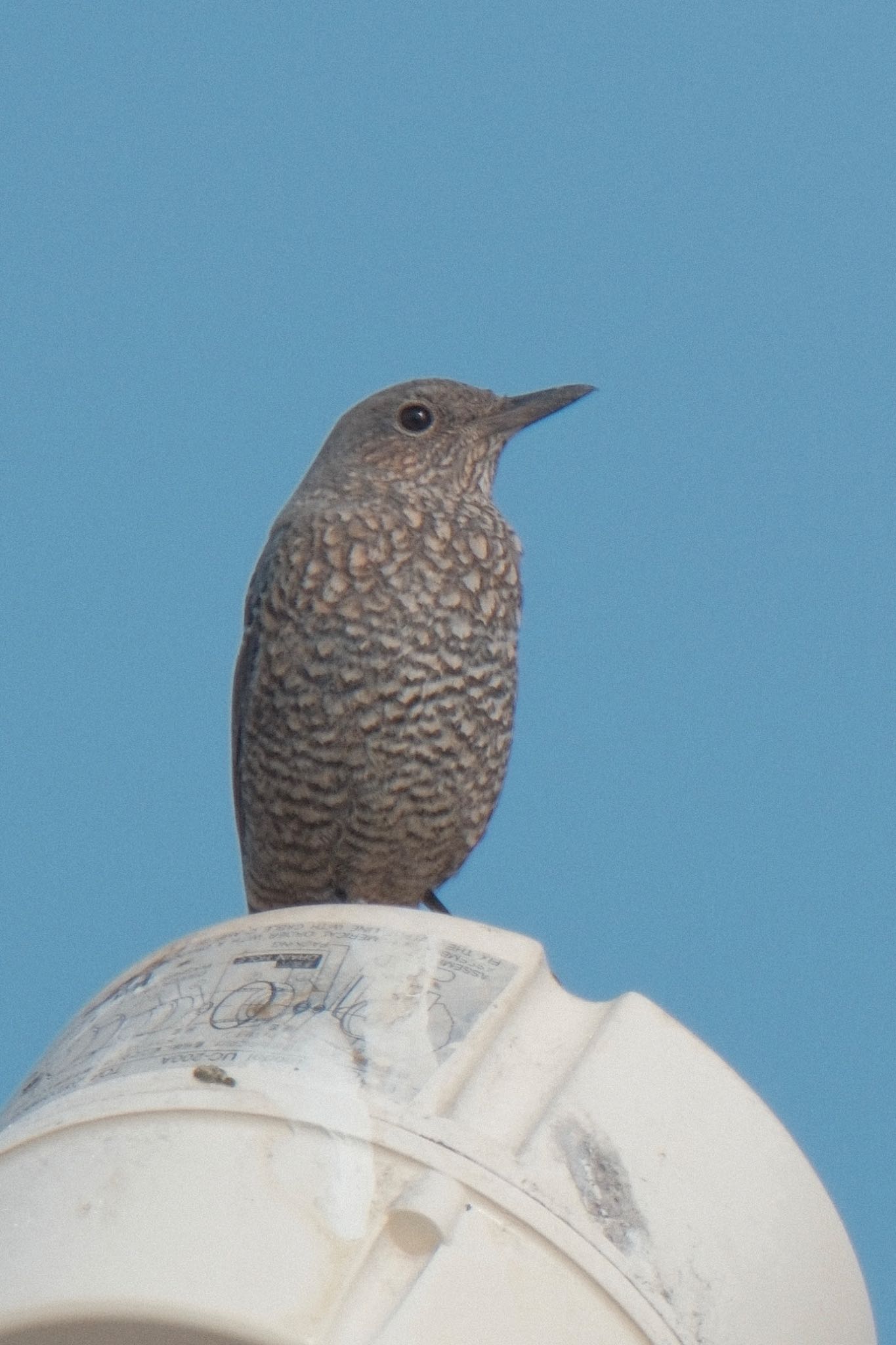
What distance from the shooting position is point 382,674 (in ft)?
12.6

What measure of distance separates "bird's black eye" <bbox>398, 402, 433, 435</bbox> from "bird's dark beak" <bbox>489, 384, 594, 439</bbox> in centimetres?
15

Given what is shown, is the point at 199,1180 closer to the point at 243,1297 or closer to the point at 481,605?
the point at 243,1297

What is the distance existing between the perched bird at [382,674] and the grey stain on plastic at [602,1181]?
6.51ft

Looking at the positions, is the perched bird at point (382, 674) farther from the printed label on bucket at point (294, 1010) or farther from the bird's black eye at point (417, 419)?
the printed label on bucket at point (294, 1010)

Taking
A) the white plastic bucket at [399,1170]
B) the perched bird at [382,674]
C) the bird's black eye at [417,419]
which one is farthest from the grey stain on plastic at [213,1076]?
the bird's black eye at [417,419]

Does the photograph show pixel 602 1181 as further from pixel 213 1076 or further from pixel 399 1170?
pixel 213 1076

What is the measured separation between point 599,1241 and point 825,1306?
36 cm

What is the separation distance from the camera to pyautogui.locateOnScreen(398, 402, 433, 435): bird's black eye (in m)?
4.41

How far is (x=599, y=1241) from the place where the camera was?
5.94 feet

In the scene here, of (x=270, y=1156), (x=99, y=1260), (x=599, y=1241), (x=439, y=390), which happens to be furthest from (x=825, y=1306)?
(x=439, y=390)

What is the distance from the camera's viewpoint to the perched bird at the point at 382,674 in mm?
3873

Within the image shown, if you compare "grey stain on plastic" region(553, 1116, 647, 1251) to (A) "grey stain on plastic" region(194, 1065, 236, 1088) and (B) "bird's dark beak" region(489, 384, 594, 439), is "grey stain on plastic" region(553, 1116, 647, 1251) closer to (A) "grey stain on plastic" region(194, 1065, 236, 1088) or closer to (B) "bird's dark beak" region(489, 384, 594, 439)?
(A) "grey stain on plastic" region(194, 1065, 236, 1088)

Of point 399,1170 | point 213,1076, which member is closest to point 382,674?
point 213,1076

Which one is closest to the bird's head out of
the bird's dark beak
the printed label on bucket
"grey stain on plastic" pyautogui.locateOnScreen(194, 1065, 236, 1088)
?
the bird's dark beak
